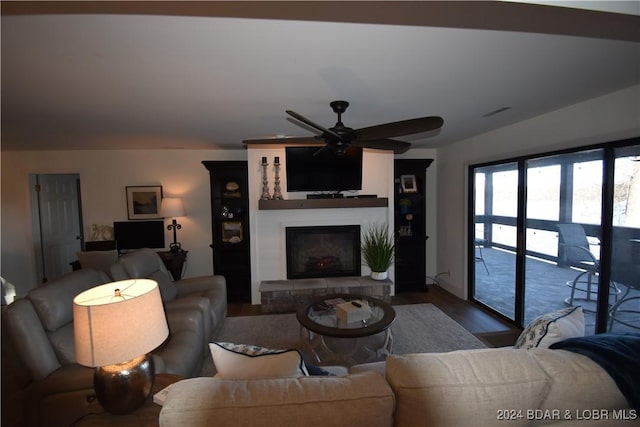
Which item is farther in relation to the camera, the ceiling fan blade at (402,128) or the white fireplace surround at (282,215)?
the white fireplace surround at (282,215)

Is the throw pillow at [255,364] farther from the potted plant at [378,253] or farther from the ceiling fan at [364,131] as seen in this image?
the potted plant at [378,253]

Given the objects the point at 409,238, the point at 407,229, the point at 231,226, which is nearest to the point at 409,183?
the point at 407,229

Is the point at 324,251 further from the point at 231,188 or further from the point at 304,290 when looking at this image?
the point at 231,188

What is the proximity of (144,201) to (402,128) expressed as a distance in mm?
4330

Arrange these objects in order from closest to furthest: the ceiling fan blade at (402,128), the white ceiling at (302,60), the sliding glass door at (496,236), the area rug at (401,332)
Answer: the white ceiling at (302,60) < the ceiling fan blade at (402,128) < the area rug at (401,332) < the sliding glass door at (496,236)

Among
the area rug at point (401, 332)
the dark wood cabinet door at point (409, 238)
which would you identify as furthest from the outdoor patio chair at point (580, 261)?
the dark wood cabinet door at point (409, 238)

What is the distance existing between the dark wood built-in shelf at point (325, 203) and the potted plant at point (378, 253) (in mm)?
491

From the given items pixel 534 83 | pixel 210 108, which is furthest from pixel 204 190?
pixel 534 83

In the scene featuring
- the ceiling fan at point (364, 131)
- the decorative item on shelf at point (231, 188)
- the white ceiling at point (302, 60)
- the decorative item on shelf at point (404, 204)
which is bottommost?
the decorative item on shelf at point (404, 204)

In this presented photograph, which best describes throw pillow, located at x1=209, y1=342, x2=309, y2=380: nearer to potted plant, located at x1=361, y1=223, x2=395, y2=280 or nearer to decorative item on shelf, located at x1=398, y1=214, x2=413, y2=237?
potted plant, located at x1=361, y1=223, x2=395, y2=280

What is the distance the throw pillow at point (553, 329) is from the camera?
4.36 ft

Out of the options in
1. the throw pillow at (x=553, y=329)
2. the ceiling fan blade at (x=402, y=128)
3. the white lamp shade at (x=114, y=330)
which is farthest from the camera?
the ceiling fan blade at (x=402, y=128)

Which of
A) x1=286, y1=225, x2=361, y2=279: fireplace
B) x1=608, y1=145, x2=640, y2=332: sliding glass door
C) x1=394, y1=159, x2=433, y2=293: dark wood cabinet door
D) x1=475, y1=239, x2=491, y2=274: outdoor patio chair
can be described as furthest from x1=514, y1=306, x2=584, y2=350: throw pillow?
x1=394, y1=159, x2=433, y2=293: dark wood cabinet door

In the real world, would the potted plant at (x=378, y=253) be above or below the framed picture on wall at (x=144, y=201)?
below
